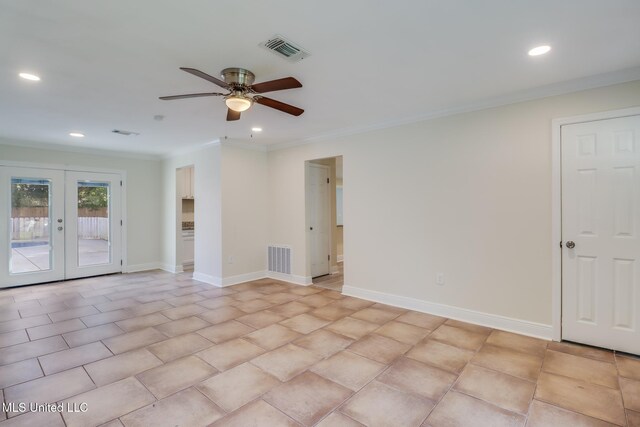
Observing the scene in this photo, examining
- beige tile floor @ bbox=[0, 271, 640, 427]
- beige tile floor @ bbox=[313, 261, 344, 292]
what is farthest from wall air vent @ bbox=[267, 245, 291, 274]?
beige tile floor @ bbox=[0, 271, 640, 427]

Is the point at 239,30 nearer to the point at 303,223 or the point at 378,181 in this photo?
the point at 378,181

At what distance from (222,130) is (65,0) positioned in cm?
286

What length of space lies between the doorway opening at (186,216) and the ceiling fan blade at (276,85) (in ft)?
14.6

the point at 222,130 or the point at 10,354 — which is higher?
the point at 222,130

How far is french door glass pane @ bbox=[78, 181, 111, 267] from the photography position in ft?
19.4

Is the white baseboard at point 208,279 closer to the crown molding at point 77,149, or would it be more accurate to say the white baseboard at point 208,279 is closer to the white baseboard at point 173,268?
the white baseboard at point 173,268

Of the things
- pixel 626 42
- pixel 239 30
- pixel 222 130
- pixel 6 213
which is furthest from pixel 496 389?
pixel 6 213

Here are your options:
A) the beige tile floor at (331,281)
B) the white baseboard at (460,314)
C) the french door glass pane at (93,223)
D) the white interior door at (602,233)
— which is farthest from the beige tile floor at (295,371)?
the french door glass pane at (93,223)

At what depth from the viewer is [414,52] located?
2.40 meters

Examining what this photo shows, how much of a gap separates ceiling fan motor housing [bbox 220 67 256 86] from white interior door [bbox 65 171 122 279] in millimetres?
4901

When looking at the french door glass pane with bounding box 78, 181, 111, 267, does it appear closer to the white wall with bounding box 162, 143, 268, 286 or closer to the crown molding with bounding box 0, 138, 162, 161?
the crown molding with bounding box 0, 138, 162, 161

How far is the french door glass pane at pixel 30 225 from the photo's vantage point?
523 cm

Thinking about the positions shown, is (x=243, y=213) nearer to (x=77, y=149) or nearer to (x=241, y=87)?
(x=241, y=87)

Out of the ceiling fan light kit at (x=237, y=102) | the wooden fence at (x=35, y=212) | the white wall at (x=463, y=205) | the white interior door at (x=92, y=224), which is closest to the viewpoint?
the ceiling fan light kit at (x=237, y=102)
